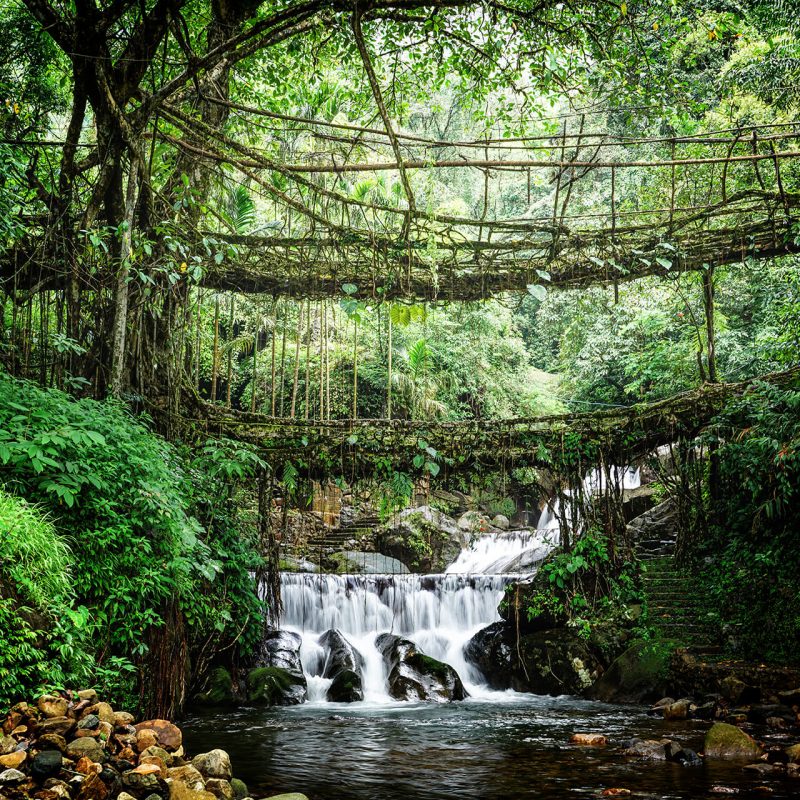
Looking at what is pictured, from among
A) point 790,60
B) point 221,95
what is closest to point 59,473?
point 221,95

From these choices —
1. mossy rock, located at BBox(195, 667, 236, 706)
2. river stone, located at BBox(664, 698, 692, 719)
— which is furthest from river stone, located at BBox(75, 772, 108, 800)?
river stone, located at BBox(664, 698, 692, 719)

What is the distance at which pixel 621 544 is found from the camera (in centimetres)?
1095

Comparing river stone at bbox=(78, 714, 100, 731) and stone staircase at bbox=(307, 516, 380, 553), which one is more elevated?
stone staircase at bbox=(307, 516, 380, 553)

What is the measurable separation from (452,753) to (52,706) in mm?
3749

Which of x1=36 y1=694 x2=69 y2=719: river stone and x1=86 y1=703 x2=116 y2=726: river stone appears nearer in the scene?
x1=36 y1=694 x2=69 y2=719: river stone

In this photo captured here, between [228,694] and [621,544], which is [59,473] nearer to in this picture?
[228,694]

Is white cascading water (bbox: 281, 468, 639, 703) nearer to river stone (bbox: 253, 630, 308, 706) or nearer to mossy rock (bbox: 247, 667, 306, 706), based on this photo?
river stone (bbox: 253, 630, 308, 706)

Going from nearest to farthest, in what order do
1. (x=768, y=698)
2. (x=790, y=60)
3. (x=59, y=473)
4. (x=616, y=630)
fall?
(x=59, y=473) → (x=768, y=698) → (x=616, y=630) → (x=790, y=60)

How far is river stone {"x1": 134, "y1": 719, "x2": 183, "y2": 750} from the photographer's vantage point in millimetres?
4578

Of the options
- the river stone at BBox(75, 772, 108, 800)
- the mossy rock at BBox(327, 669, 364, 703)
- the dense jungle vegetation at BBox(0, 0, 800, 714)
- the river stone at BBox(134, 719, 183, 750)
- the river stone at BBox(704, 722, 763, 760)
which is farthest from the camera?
the mossy rock at BBox(327, 669, 364, 703)

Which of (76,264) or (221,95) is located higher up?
(221,95)

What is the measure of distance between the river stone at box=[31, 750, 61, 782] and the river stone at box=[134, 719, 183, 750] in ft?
2.77

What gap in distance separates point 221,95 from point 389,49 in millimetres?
2015

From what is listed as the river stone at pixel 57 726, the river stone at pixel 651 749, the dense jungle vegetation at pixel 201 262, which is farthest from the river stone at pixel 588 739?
the river stone at pixel 57 726
